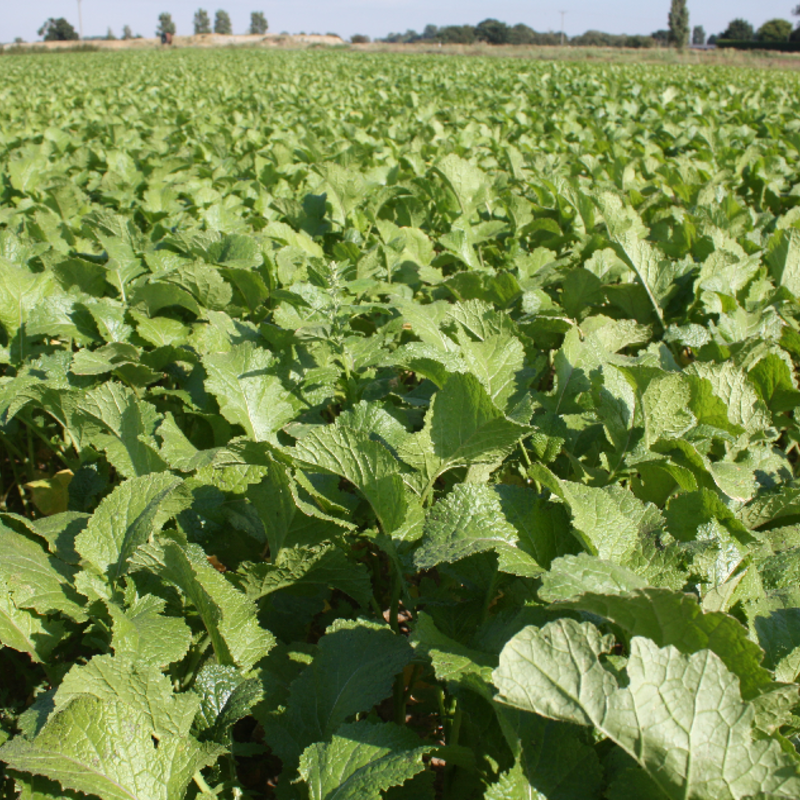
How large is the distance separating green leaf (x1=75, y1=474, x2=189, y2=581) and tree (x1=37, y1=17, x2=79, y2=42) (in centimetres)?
8921

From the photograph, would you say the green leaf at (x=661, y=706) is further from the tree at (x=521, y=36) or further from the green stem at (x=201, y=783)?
the tree at (x=521, y=36)

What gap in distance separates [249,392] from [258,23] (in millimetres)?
120271

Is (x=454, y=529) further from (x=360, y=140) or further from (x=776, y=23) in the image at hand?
(x=776, y=23)

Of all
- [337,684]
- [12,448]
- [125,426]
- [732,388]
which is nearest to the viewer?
[337,684]

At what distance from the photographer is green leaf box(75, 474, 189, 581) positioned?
4.27ft

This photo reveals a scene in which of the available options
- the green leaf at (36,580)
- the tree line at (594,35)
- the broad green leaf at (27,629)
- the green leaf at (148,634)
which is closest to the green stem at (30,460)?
the green leaf at (36,580)

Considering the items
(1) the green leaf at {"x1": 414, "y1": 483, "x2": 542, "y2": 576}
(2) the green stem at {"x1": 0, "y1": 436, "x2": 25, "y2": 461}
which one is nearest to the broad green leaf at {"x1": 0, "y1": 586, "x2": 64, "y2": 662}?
(1) the green leaf at {"x1": 414, "y1": 483, "x2": 542, "y2": 576}

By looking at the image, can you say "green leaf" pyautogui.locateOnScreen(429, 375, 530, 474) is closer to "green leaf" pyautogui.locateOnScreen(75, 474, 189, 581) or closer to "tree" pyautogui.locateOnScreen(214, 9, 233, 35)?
"green leaf" pyautogui.locateOnScreen(75, 474, 189, 581)

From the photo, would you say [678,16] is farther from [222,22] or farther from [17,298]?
[17,298]

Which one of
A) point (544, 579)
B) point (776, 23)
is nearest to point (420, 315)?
point (544, 579)

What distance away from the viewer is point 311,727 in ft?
3.78

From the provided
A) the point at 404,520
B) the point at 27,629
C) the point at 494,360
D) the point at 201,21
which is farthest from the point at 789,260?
the point at 201,21

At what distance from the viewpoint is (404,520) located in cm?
129

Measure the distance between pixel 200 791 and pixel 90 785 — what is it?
211 millimetres
